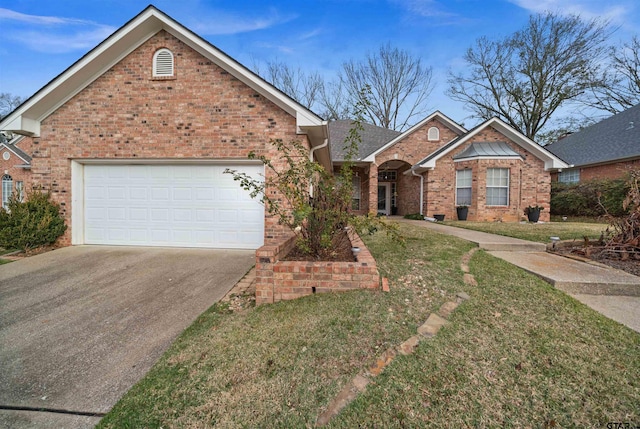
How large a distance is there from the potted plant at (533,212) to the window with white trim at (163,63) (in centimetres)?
1383

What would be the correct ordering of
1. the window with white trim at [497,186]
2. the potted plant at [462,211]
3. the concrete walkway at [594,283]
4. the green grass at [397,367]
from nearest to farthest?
the green grass at [397,367] < the concrete walkway at [594,283] < the window with white trim at [497,186] < the potted plant at [462,211]

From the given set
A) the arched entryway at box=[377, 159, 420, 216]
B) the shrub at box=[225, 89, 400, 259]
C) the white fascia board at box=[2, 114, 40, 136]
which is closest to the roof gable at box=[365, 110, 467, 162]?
the arched entryway at box=[377, 159, 420, 216]

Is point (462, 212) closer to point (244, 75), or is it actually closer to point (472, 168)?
point (472, 168)

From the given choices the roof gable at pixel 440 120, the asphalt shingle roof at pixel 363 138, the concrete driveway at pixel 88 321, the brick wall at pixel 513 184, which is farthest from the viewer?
the asphalt shingle roof at pixel 363 138

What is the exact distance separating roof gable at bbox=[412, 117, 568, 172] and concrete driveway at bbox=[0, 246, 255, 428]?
10.0 meters

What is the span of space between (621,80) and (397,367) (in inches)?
1151

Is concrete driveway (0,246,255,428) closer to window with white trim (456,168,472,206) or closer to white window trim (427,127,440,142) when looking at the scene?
window with white trim (456,168,472,206)

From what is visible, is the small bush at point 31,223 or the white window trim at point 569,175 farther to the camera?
the white window trim at point 569,175

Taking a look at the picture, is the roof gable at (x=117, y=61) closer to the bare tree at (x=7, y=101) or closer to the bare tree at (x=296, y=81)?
the bare tree at (x=296, y=81)

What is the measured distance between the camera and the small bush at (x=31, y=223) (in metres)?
5.84

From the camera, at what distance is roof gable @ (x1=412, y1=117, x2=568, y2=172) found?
1153 cm

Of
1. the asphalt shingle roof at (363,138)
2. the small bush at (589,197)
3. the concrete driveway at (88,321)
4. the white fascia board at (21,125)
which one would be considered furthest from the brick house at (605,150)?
the white fascia board at (21,125)

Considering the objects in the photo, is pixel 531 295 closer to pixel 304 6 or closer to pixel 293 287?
pixel 293 287

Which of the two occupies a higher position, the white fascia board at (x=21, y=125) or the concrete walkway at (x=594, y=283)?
the white fascia board at (x=21, y=125)
